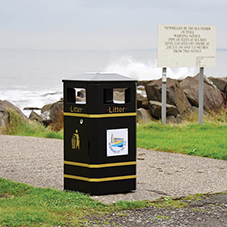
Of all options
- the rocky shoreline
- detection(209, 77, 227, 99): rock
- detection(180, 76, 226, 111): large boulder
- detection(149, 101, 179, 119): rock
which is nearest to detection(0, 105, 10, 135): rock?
the rocky shoreline

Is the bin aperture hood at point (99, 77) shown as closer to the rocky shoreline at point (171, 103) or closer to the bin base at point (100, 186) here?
the bin base at point (100, 186)

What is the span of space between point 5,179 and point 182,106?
35.9ft

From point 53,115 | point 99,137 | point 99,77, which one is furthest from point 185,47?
point 99,137

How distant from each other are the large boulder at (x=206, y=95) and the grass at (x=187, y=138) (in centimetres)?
370

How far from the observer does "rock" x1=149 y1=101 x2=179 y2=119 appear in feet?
54.1

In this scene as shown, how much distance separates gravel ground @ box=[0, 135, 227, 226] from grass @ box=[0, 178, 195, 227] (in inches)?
6.8

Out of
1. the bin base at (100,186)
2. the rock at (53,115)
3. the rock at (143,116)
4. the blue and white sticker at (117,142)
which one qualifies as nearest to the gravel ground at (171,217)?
the bin base at (100,186)

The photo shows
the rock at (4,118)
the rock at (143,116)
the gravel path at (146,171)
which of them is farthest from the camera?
the rock at (143,116)

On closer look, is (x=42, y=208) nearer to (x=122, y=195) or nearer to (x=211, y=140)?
(x=122, y=195)

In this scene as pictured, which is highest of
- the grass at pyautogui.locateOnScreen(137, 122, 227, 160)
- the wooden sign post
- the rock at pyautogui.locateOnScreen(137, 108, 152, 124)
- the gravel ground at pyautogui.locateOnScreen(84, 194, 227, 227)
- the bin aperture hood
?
the wooden sign post

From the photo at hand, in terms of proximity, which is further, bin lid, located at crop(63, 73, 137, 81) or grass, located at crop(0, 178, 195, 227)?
bin lid, located at crop(63, 73, 137, 81)

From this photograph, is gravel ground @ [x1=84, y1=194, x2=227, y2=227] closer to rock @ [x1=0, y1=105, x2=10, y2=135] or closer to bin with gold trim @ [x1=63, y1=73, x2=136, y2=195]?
bin with gold trim @ [x1=63, y1=73, x2=136, y2=195]

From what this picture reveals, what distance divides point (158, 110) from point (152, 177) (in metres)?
8.81

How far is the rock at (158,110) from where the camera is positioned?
16.5 meters
